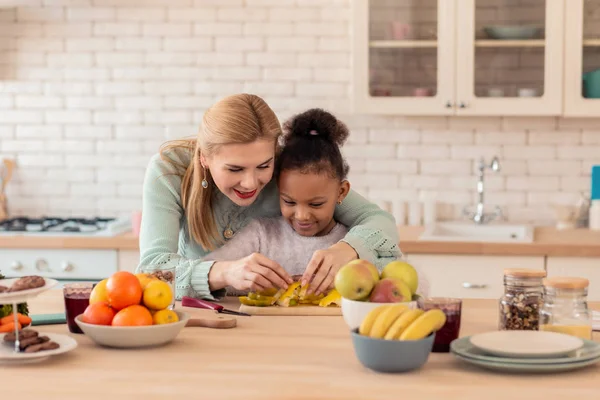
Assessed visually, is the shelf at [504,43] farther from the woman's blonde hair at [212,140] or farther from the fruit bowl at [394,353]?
the fruit bowl at [394,353]

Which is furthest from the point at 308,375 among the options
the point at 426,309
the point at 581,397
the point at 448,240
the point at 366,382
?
the point at 448,240

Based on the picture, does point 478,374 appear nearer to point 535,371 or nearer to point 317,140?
point 535,371

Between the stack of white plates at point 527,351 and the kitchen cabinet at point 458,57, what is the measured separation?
2532 millimetres

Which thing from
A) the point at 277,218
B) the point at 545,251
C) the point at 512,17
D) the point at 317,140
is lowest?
the point at 545,251

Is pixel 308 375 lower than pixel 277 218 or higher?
lower

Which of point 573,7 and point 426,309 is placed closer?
point 426,309

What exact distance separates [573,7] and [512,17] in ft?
0.93

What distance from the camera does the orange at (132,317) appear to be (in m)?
2.00

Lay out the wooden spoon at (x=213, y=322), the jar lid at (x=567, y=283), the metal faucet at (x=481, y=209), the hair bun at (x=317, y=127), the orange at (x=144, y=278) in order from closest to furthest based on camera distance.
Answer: the jar lid at (x=567, y=283), the orange at (x=144, y=278), the wooden spoon at (x=213, y=322), the hair bun at (x=317, y=127), the metal faucet at (x=481, y=209)

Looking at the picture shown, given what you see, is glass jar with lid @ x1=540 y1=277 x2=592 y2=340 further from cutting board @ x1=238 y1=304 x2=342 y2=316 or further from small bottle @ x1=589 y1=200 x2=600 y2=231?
small bottle @ x1=589 y1=200 x2=600 y2=231

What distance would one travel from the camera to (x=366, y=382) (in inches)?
69.4

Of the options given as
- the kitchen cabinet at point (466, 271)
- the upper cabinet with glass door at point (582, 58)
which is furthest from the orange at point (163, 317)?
the upper cabinet with glass door at point (582, 58)

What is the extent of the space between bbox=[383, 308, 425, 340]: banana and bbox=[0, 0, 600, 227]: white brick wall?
293cm

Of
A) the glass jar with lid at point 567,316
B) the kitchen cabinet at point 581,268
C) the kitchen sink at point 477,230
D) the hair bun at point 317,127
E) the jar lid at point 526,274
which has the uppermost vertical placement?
the hair bun at point 317,127
